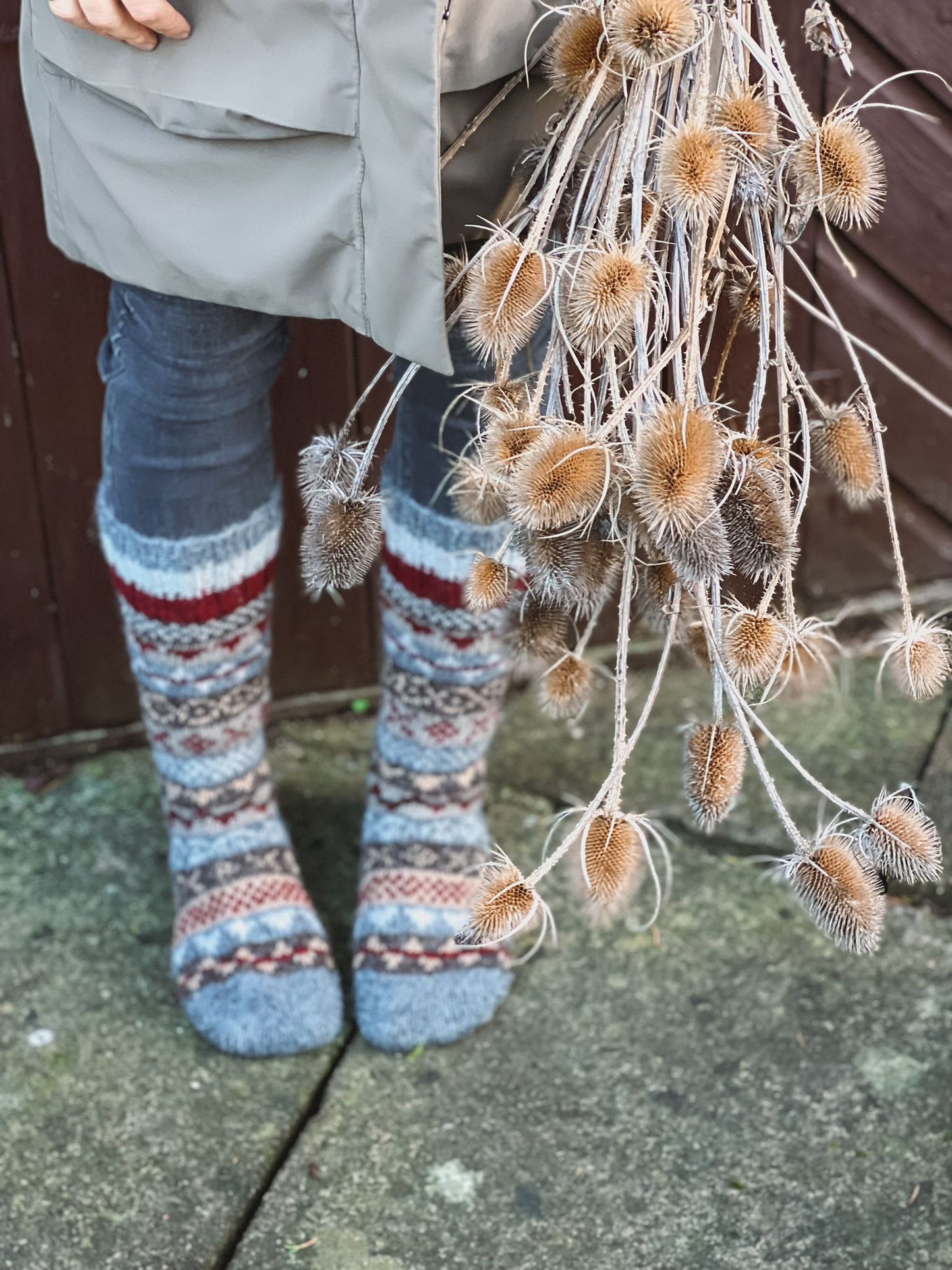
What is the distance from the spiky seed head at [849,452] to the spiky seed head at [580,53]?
0.26 m

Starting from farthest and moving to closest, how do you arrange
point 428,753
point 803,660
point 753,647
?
point 428,753 → point 803,660 → point 753,647

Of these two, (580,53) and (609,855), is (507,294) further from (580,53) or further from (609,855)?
(609,855)

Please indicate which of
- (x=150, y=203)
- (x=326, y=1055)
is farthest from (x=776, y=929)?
(x=150, y=203)

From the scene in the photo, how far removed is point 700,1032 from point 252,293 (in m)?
0.80

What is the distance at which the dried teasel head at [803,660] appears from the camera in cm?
87

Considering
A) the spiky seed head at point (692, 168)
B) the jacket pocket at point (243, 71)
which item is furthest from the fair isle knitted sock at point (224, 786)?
the spiky seed head at point (692, 168)

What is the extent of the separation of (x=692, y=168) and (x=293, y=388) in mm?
905

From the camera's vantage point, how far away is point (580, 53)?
2.64ft

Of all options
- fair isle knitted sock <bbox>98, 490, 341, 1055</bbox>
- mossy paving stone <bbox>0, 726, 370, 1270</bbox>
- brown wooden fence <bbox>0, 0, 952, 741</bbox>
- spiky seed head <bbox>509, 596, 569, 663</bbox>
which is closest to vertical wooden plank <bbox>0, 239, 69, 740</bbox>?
brown wooden fence <bbox>0, 0, 952, 741</bbox>

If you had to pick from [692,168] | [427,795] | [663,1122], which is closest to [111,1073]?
[427,795]

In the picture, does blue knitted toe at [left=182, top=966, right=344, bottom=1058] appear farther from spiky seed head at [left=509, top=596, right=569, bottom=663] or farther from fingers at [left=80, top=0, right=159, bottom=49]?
fingers at [left=80, top=0, right=159, bottom=49]

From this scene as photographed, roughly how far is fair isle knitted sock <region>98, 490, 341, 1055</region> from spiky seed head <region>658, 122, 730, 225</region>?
0.62 metres

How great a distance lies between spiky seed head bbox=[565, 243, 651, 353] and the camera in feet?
2.46

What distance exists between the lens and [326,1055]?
4.18 feet
